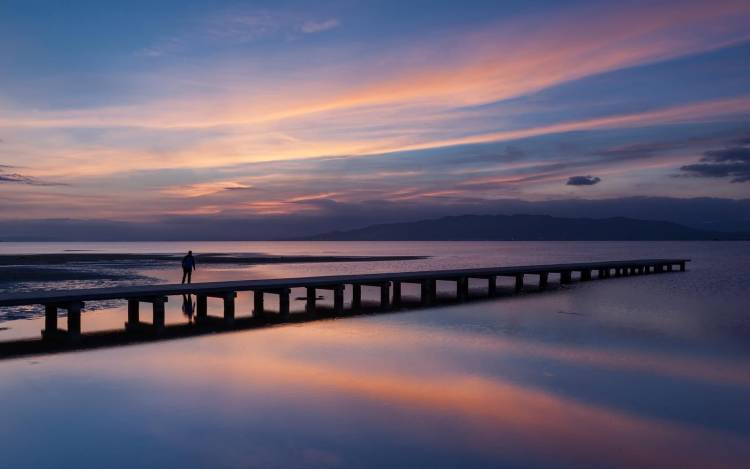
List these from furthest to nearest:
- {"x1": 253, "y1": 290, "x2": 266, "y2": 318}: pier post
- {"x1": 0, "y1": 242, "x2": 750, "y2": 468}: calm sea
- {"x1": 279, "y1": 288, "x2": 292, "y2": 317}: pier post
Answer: {"x1": 253, "y1": 290, "x2": 266, "y2": 318}: pier post → {"x1": 279, "y1": 288, "x2": 292, "y2": 317}: pier post → {"x1": 0, "y1": 242, "x2": 750, "y2": 468}: calm sea

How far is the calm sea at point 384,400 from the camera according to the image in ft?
28.0

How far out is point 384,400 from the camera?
36.7ft

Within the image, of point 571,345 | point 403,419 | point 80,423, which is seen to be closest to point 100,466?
point 80,423

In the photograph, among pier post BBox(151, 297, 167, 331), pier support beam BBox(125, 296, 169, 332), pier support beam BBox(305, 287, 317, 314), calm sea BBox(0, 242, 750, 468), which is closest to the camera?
calm sea BBox(0, 242, 750, 468)

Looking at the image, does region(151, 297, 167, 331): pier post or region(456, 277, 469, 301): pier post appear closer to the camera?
region(151, 297, 167, 331): pier post

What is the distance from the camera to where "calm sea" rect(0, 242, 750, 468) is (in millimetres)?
8531

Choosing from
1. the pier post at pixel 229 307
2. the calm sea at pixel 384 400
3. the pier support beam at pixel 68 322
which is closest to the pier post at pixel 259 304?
the pier post at pixel 229 307

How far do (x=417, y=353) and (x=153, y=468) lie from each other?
862 centimetres

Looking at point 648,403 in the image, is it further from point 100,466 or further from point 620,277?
point 620,277

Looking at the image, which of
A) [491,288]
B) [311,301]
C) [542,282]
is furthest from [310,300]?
[542,282]

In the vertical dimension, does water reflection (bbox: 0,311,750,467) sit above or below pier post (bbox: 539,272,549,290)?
above

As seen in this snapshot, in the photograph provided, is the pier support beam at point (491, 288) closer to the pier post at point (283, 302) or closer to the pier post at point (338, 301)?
the pier post at point (338, 301)

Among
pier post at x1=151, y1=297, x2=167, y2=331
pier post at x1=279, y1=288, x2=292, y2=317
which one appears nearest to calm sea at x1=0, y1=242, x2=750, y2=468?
pier post at x1=151, y1=297, x2=167, y2=331

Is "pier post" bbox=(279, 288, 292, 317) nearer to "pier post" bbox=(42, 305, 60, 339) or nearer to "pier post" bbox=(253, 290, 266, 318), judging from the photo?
"pier post" bbox=(253, 290, 266, 318)
